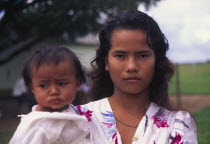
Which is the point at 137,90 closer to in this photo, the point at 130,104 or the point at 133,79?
the point at 133,79

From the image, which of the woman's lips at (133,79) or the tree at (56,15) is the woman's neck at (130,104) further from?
the tree at (56,15)

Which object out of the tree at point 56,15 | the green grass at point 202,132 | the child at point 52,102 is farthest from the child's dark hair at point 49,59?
the tree at point 56,15

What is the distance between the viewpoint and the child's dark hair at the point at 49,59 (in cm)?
202

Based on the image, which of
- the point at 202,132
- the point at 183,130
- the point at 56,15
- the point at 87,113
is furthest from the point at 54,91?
the point at 56,15

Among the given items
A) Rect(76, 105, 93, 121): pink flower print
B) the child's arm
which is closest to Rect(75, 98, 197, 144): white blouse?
Rect(76, 105, 93, 121): pink flower print

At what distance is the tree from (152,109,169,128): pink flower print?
8701mm

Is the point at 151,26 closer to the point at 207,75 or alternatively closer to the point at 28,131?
the point at 28,131

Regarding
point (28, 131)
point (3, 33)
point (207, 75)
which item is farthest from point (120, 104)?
point (207, 75)

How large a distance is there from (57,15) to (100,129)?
375 inches

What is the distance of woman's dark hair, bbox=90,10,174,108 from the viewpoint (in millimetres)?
2293

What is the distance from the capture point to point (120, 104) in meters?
2.41

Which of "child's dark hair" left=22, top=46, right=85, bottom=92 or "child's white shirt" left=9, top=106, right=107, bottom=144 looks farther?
"child's dark hair" left=22, top=46, right=85, bottom=92

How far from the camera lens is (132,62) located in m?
2.16

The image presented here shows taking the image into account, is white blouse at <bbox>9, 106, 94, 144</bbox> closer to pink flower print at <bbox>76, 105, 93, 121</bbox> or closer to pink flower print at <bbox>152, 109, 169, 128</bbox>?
pink flower print at <bbox>76, 105, 93, 121</bbox>
